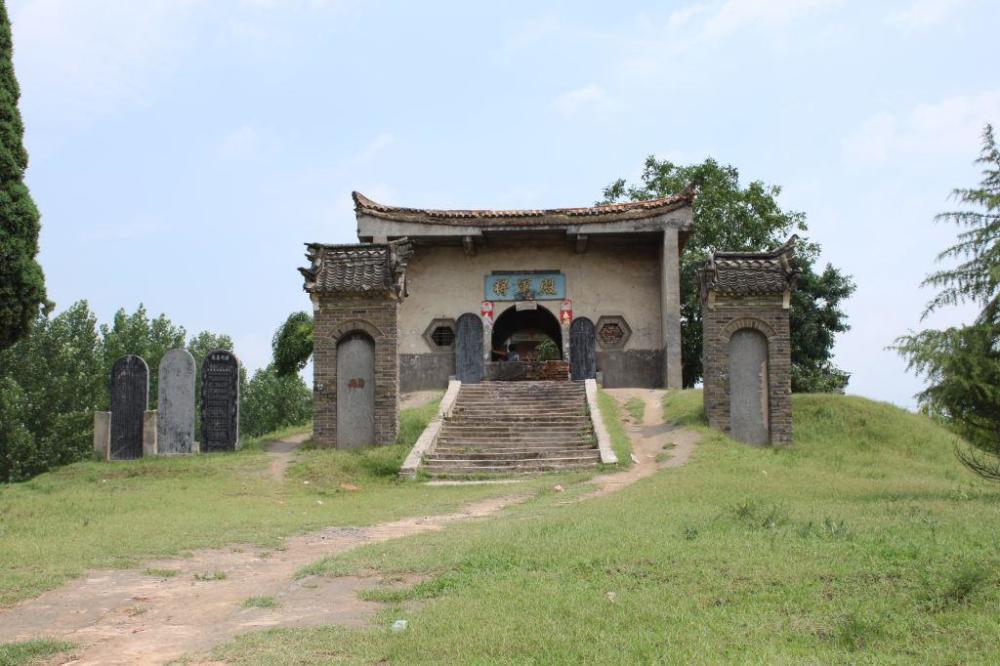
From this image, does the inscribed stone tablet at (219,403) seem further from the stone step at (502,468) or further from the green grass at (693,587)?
the green grass at (693,587)

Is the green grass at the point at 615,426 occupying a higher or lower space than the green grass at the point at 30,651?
higher

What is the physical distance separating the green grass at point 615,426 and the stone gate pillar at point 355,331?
13.7 feet

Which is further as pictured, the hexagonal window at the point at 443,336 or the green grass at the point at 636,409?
the hexagonal window at the point at 443,336

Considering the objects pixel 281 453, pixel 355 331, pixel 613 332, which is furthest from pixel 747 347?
pixel 281 453

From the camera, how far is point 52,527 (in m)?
9.98

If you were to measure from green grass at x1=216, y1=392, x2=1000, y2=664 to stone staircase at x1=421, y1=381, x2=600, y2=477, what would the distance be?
550 centimetres

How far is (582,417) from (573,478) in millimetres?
4501

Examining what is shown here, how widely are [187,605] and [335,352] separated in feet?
38.2

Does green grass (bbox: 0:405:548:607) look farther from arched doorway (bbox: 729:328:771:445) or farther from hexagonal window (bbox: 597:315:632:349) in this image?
hexagonal window (bbox: 597:315:632:349)

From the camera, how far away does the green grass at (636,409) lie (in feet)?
63.9

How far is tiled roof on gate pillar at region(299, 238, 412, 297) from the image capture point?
707 inches

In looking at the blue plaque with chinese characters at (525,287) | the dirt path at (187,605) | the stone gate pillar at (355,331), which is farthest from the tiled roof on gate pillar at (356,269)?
the dirt path at (187,605)

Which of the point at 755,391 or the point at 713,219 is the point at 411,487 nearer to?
the point at 755,391

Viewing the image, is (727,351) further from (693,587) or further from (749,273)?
(693,587)
